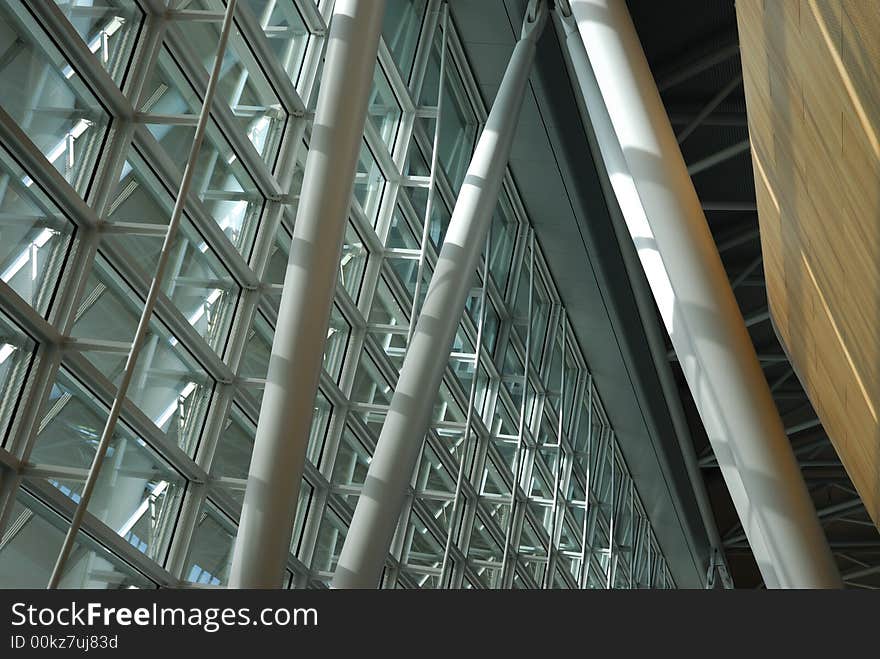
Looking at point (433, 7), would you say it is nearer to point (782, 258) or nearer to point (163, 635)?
point (782, 258)

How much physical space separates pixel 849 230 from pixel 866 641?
349 centimetres

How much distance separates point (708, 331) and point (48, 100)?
7.78m

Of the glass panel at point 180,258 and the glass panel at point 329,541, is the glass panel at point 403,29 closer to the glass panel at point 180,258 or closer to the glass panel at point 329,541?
the glass panel at point 180,258

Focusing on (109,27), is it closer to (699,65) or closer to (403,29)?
(403,29)

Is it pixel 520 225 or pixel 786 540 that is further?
pixel 520 225

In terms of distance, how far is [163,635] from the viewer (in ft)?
15.8

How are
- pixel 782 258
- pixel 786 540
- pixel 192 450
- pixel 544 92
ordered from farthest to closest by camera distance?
pixel 544 92 < pixel 192 450 < pixel 786 540 < pixel 782 258

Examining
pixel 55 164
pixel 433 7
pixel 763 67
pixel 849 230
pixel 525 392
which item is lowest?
pixel 849 230

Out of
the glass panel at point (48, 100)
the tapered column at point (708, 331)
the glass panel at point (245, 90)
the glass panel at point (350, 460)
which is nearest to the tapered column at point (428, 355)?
the tapered column at point (708, 331)

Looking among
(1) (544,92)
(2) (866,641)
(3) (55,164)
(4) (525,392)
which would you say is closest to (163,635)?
(2) (866,641)

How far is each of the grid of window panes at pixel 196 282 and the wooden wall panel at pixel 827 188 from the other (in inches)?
242

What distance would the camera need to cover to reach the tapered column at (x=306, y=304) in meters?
10.4

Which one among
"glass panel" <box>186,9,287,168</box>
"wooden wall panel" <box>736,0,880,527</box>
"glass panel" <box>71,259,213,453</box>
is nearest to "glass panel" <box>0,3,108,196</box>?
"glass panel" <box>71,259,213,453</box>

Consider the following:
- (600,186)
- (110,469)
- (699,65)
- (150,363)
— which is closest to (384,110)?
(600,186)
